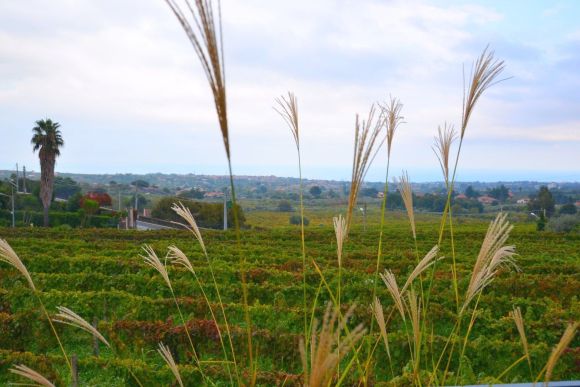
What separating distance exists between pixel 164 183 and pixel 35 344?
103496 millimetres

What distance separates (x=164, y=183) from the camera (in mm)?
109312

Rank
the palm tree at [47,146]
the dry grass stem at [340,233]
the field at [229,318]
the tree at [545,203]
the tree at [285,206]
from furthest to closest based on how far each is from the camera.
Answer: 1. the tree at [285,206]
2. the tree at [545,203]
3. the palm tree at [47,146]
4. the field at [229,318]
5. the dry grass stem at [340,233]

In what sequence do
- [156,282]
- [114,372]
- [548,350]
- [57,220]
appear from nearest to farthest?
[114,372] → [548,350] → [156,282] → [57,220]

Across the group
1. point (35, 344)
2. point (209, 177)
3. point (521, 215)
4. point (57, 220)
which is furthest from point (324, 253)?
point (209, 177)

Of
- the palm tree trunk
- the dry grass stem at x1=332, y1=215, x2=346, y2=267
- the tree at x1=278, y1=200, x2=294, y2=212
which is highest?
the palm tree trunk

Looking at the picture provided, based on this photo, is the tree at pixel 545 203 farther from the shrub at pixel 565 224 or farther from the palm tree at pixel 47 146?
the palm tree at pixel 47 146

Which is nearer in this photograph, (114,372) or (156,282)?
(114,372)

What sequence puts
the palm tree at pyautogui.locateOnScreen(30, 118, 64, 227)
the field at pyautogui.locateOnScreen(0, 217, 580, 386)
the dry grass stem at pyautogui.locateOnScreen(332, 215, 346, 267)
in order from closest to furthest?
the dry grass stem at pyautogui.locateOnScreen(332, 215, 346, 267) < the field at pyautogui.locateOnScreen(0, 217, 580, 386) < the palm tree at pyautogui.locateOnScreen(30, 118, 64, 227)

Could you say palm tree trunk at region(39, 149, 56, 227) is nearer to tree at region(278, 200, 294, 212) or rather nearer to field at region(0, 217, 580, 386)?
field at region(0, 217, 580, 386)

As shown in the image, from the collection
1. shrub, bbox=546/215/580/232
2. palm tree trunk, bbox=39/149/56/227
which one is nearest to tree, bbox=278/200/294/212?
shrub, bbox=546/215/580/232

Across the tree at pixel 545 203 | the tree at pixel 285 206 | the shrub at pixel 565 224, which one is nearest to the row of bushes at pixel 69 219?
the shrub at pixel 565 224

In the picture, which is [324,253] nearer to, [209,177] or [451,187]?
[451,187]

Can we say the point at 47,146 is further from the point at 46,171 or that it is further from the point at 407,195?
the point at 407,195

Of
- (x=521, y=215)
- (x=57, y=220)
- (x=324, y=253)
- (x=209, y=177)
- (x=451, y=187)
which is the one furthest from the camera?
(x=209, y=177)
